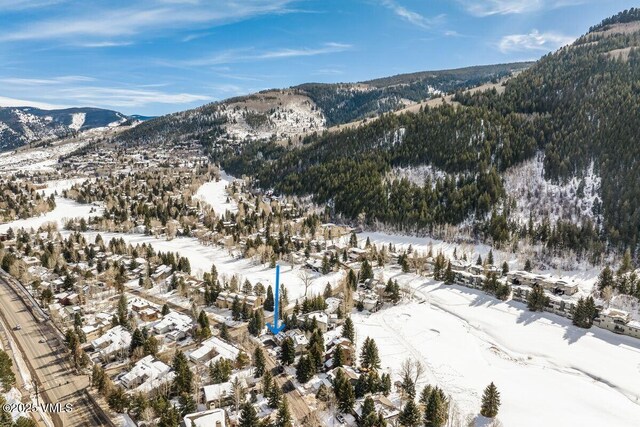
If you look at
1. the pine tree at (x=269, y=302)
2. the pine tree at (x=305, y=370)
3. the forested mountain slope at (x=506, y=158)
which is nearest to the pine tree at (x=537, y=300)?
the forested mountain slope at (x=506, y=158)

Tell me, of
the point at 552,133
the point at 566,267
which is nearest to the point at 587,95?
the point at 552,133

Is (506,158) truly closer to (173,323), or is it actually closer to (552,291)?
(552,291)

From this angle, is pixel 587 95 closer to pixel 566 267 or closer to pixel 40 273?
pixel 566 267

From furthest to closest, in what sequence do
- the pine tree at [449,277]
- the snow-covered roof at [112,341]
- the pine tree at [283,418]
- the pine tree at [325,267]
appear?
the pine tree at [325,267], the pine tree at [449,277], the snow-covered roof at [112,341], the pine tree at [283,418]

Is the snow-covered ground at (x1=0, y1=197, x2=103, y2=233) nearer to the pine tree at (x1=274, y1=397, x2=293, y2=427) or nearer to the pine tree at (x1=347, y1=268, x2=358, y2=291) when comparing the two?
the pine tree at (x1=347, y1=268, x2=358, y2=291)

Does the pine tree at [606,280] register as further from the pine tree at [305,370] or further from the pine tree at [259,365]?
the pine tree at [259,365]

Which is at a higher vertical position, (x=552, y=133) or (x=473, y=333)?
(x=552, y=133)
